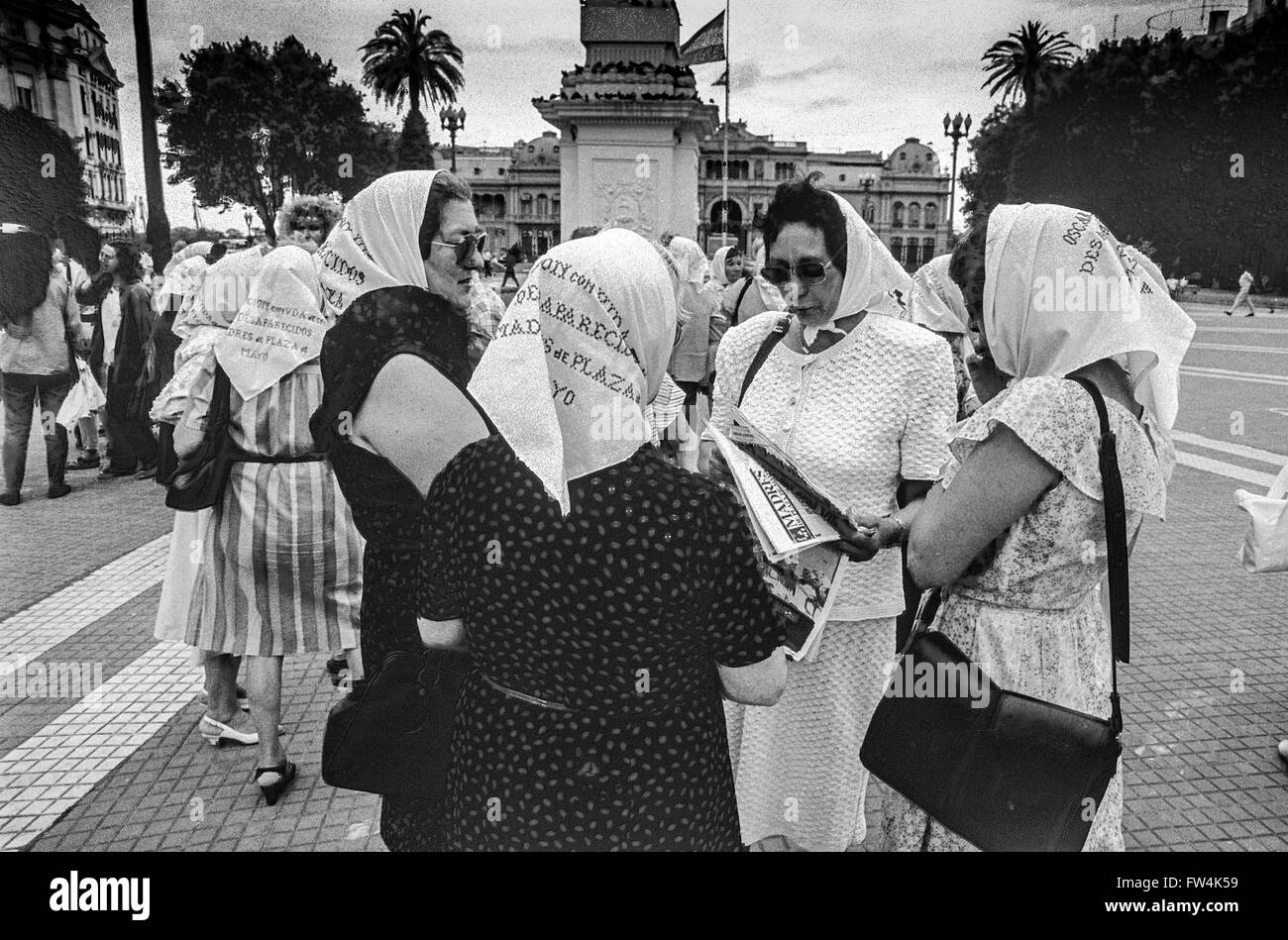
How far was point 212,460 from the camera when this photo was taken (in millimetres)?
3432

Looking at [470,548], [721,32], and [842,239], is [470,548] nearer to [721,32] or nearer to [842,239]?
[842,239]

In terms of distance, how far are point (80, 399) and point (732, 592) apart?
8642 mm

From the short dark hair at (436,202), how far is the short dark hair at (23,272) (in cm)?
687

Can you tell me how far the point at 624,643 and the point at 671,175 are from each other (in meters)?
16.2

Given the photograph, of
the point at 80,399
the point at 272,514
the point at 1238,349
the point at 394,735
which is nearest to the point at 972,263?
the point at 394,735

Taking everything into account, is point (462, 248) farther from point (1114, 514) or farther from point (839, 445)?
point (1114, 514)

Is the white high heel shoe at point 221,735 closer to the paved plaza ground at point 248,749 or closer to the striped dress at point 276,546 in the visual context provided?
the paved plaza ground at point 248,749

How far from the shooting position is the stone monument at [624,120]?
53.8 ft

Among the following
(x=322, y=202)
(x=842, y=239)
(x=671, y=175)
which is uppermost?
(x=671, y=175)

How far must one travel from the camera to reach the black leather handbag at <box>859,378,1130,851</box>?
1.82m

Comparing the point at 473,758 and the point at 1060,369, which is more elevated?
the point at 1060,369

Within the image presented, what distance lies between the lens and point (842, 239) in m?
2.71

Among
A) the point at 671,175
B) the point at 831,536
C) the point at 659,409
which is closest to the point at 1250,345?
the point at 671,175

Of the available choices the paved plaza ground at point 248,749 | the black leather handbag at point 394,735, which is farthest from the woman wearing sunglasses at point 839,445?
the black leather handbag at point 394,735
